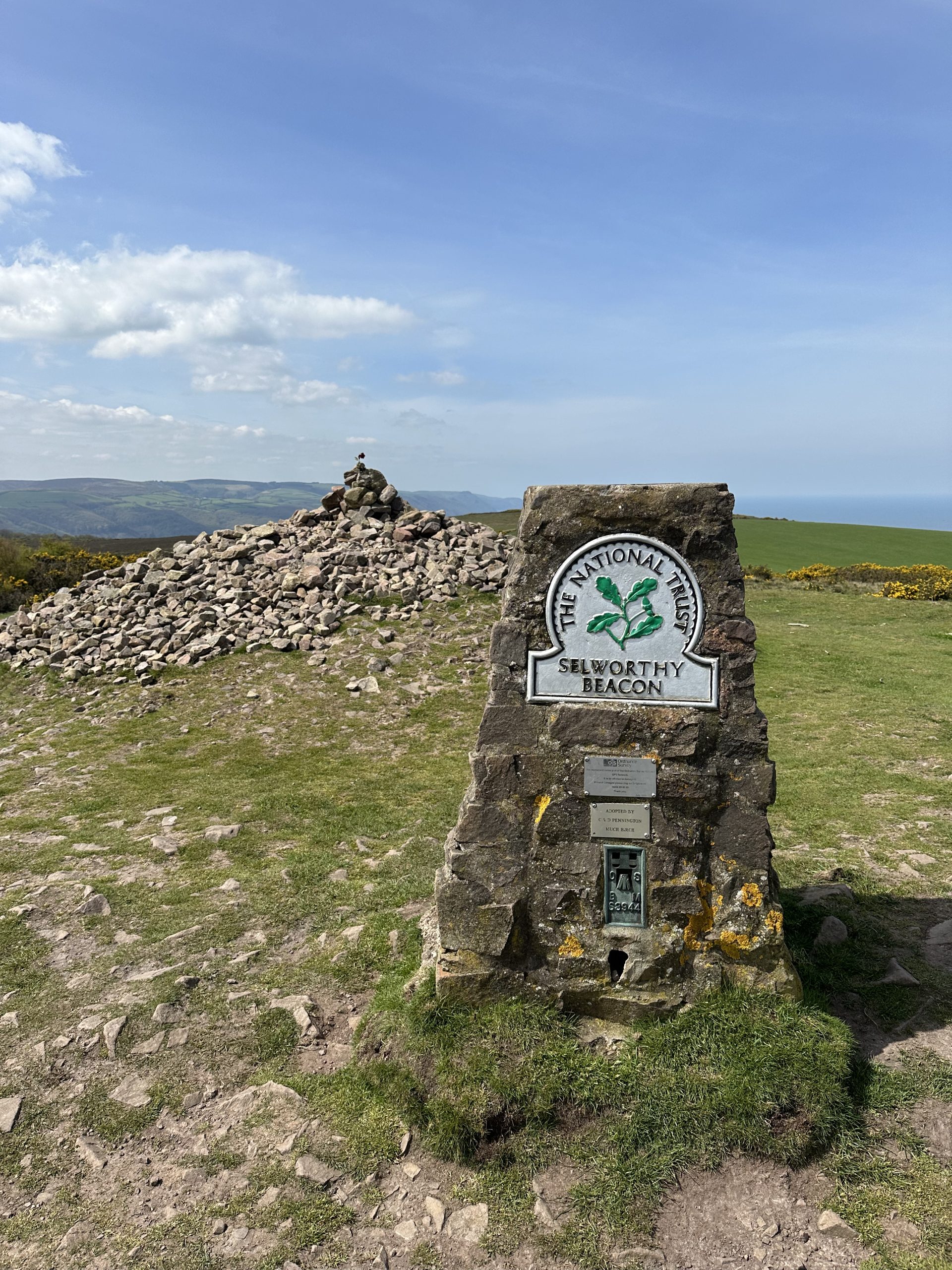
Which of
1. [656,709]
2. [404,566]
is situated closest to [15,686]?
[404,566]

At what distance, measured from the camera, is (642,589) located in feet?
19.6

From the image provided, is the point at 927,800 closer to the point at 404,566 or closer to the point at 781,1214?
the point at 781,1214

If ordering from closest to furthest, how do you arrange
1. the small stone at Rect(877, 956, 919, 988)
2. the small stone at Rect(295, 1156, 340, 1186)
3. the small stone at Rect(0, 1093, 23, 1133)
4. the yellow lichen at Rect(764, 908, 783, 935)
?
the small stone at Rect(295, 1156, 340, 1186), the small stone at Rect(0, 1093, 23, 1133), the yellow lichen at Rect(764, 908, 783, 935), the small stone at Rect(877, 956, 919, 988)

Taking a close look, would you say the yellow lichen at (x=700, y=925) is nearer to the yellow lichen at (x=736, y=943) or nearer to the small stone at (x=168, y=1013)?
the yellow lichen at (x=736, y=943)

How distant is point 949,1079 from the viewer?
5.68m

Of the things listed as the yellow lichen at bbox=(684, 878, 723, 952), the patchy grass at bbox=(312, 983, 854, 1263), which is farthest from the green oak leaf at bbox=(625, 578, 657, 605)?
the patchy grass at bbox=(312, 983, 854, 1263)

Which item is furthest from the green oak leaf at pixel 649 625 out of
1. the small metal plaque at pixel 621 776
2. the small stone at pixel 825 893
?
the small stone at pixel 825 893

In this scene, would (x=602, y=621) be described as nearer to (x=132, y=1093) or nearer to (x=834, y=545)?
(x=132, y=1093)

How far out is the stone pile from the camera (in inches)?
738

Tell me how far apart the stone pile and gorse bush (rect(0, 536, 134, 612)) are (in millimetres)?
9478

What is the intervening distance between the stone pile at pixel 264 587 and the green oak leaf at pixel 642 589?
42.4 feet

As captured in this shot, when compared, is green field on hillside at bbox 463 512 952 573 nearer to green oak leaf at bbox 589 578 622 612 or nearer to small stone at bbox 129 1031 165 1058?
green oak leaf at bbox 589 578 622 612

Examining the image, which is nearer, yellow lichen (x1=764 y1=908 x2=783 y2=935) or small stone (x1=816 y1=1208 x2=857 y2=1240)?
small stone (x1=816 y1=1208 x2=857 y2=1240)

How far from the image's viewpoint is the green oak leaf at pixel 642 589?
596 centimetres
